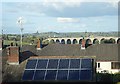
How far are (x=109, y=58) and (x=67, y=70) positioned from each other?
2385 cm

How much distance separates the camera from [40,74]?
1980cm

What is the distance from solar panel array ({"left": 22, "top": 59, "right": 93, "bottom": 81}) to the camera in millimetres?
19391

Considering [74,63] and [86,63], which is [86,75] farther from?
Answer: [74,63]

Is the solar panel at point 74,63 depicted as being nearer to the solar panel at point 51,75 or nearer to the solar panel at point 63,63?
the solar panel at point 63,63

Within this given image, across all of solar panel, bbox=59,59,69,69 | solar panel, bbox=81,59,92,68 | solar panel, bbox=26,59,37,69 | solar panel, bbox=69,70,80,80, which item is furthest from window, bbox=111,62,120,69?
solar panel, bbox=69,70,80,80

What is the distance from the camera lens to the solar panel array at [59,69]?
63.6ft

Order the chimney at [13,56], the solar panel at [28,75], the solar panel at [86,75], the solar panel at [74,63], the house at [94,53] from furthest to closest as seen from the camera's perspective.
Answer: the house at [94,53] → the chimney at [13,56] → the solar panel at [74,63] → the solar panel at [28,75] → the solar panel at [86,75]

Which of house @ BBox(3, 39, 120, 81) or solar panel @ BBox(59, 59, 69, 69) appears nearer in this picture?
solar panel @ BBox(59, 59, 69, 69)

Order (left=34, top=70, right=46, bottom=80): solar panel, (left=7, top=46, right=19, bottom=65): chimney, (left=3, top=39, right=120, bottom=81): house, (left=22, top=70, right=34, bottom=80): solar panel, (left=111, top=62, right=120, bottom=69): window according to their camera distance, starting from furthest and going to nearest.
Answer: (left=3, top=39, right=120, bottom=81): house < (left=111, top=62, right=120, bottom=69): window < (left=7, top=46, right=19, bottom=65): chimney < (left=22, top=70, right=34, bottom=80): solar panel < (left=34, top=70, right=46, bottom=80): solar panel

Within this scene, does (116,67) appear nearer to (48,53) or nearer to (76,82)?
(48,53)

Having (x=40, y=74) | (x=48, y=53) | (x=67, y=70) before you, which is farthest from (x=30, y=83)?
(x=48, y=53)

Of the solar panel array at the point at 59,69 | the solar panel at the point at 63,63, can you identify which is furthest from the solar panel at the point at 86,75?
the solar panel at the point at 63,63

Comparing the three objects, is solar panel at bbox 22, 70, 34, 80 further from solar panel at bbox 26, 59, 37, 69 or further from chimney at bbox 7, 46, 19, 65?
chimney at bbox 7, 46, 19, 65

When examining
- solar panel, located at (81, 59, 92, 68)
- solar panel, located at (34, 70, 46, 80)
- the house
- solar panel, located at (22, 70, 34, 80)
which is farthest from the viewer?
the house
